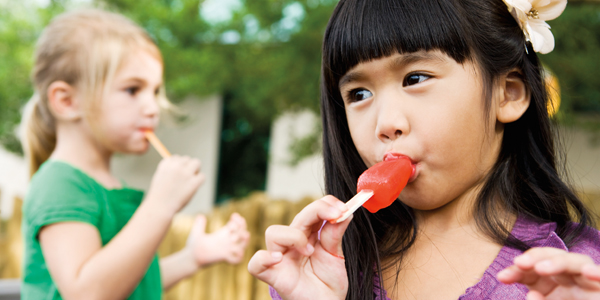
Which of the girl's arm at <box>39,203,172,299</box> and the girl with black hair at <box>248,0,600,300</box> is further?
the girl's arm at <box>39,203,172,299</box>

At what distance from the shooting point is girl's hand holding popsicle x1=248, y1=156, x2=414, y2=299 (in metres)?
1.00

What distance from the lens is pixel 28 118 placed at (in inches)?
75.8

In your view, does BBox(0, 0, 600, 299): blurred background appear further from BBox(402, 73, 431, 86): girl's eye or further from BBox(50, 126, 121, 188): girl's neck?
BBox(50, 126, 121, 188): girl's neck

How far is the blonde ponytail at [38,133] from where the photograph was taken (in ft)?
6.17

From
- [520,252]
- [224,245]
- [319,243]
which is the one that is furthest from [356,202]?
[224,245]

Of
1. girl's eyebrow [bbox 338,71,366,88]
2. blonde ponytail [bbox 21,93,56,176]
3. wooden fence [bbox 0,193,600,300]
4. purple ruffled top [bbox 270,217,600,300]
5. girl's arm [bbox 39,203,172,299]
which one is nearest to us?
purple ruffled top [bbox 270,217,600,300]

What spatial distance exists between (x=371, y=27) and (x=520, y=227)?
63 cm

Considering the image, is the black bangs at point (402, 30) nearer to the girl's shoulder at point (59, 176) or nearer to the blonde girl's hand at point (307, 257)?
the blonde girl's hand at point (307, 257)

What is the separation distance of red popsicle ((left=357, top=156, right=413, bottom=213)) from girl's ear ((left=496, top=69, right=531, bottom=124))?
34cm

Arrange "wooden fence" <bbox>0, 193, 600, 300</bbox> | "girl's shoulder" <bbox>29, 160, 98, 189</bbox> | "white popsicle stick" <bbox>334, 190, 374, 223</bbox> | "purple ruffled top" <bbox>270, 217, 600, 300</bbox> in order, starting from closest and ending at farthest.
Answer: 1. "white popsicle stick" <bbox>334, 190, 374, 223</bbox>
2. "purple ruffled top" <bbox>270, 217, 600, 300</bbox>
3. "girl's shoulder" <bbox>29, 160, 98, 189</bbox>
4. "wooden fence" <bbox>0, 193, 600, 300</bbox>

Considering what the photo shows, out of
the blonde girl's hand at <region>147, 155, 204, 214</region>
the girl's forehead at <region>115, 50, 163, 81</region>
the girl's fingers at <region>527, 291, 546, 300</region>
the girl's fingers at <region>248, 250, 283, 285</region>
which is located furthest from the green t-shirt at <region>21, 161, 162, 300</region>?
the girl's fingers at <region>527, 291, 546, 300</region>

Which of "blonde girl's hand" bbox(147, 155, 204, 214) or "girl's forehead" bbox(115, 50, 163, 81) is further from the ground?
"girl's forehead" bbox(115, 50, 163, 81)

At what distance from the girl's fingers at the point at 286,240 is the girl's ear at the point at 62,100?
1.12m

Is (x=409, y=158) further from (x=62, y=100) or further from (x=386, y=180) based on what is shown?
(x=62, y=100)
